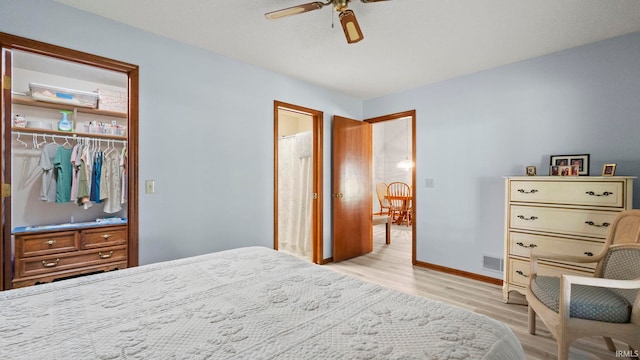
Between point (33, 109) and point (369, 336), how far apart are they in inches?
171

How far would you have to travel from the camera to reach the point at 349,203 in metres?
4.09

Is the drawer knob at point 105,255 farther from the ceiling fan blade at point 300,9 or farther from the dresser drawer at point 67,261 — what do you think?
the ceiling fan blade at point 300,9

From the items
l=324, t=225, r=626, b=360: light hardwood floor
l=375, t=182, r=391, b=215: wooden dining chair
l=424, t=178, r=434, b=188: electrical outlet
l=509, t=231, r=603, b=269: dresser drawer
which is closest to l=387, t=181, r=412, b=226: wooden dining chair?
l=375, t=182, r=391, b=215: wooden dining chair

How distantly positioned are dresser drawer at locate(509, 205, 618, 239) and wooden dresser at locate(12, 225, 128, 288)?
4.24m

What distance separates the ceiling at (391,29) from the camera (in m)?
2.05

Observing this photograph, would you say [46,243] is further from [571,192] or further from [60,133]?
[571,192]

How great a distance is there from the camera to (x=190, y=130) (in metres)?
2.64

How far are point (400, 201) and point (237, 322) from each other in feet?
21.9

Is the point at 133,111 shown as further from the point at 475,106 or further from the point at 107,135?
the point at 475,106

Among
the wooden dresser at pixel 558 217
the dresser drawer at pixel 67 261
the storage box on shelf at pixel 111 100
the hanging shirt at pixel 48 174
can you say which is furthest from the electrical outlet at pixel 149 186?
the wooden dresser at pixel 558 217

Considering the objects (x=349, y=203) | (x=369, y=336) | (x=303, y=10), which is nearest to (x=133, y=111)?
(x=303, y=10)

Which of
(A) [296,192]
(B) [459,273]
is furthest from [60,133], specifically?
(B) [459,273]

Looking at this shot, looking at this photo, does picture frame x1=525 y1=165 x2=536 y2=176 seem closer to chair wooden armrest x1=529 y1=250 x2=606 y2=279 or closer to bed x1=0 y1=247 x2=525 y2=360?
chair wooden armrest x1=529 y1=250 x2=606 y2=279

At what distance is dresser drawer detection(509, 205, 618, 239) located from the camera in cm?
221
